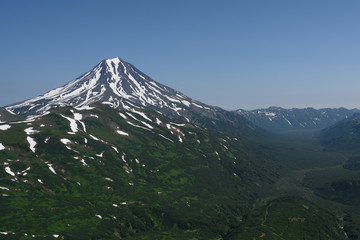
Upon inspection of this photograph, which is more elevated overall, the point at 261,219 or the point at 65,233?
the point at 65,233

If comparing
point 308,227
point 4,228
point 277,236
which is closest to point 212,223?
point 277,236

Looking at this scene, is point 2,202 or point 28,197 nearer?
point 2,202

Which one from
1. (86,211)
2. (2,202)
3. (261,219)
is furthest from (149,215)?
(2,202)

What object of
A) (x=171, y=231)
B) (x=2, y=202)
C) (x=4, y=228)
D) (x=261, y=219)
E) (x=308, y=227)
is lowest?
(x=308, y=227)

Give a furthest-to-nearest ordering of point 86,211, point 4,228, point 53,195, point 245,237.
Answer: point 53,195, point 86,211, point 245,237, point 4,228

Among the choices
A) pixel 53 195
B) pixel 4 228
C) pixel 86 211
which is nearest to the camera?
pixel 4 228

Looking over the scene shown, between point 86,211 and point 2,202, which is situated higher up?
point 2,202

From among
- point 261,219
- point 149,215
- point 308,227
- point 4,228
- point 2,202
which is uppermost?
point 2,202

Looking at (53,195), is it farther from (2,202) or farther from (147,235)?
(147,235)

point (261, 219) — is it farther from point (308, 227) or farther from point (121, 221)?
point (121, 221)
